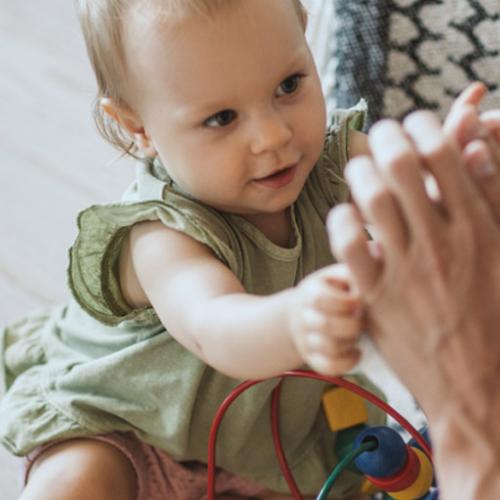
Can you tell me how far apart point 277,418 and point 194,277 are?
0.95 ft

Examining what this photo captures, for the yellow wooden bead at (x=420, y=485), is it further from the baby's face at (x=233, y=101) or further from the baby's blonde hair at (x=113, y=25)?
the baby's blonde hair at (x=113, y=25)

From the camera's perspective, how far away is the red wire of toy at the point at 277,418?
925 mm

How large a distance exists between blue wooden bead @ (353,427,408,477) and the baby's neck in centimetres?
22

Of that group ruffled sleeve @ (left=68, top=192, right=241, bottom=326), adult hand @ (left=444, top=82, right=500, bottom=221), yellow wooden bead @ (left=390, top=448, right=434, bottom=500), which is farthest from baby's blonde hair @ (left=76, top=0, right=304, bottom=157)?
yellow wooden bead @ (left=390, top=448, right=434, bottom=500)

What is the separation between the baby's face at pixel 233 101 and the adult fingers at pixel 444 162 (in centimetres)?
25

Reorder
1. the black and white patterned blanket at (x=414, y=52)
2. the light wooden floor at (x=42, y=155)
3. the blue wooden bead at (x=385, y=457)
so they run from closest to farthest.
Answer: the blue wooden bead at (x=385, y=457), the black and white patterned blanket at (x=414, y=52), the light wooden floor at (x=42, y=155)

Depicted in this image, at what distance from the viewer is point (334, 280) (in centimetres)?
59

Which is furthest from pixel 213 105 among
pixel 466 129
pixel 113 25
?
pixel 466 129

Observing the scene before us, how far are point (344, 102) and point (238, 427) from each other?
0.50 meters

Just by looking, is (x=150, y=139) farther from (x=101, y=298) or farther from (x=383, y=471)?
(x=383, y=471)

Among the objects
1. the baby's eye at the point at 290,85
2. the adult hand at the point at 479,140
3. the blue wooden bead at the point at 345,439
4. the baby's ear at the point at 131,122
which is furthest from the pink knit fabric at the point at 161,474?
the adult hand at the point at 479,140

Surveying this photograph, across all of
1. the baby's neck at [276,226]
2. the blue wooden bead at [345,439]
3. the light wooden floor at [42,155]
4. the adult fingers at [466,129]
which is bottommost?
the blue wooden bead at [345,439]

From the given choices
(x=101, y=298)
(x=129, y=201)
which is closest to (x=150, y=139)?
(x=129, y=201)

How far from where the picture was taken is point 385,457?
2.94 feet
